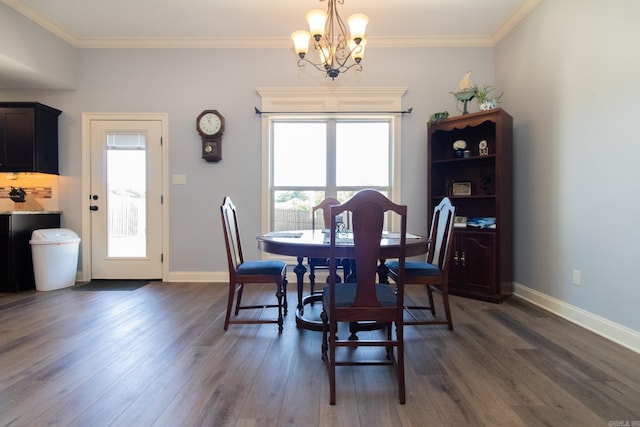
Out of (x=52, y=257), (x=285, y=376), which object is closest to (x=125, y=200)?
(x=52, y=257)

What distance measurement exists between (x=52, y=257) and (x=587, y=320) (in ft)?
17.2

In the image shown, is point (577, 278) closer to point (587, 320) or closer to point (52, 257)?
point (587, 320)

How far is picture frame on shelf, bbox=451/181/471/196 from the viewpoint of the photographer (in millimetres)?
3602

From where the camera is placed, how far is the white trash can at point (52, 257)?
3436mm

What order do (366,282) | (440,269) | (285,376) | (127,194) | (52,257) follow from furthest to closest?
1. (127,194)
2. (52,257)
3. (440,269)
4. (285,376)
5. (366,282)

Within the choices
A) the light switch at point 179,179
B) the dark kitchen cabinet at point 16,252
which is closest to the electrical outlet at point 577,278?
the light switch at point 179,179

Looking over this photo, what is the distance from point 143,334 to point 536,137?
12.7 ft

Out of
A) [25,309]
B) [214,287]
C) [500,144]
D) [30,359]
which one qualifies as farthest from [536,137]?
[25,309]

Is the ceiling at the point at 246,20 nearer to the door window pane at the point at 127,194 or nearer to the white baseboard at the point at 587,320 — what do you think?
the door window pane at the point at 127,194

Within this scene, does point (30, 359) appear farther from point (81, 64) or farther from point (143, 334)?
point (81, 64)

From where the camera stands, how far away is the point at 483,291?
3133 millimetres

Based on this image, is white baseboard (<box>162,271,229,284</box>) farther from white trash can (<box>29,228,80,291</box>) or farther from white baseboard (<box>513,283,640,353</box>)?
white baseboard (<box>513,283,640,353</box>)

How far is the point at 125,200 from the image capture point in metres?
3.94

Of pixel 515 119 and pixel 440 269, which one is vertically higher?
pixel 515 119
